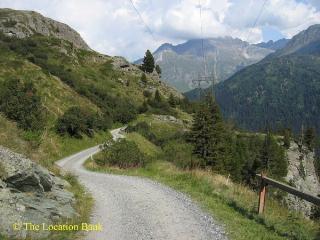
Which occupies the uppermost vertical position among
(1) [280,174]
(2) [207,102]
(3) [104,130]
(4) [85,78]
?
(4) [85,78]

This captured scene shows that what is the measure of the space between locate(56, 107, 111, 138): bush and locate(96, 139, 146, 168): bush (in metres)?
23.4

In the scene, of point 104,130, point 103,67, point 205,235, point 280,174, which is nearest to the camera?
point 205,235

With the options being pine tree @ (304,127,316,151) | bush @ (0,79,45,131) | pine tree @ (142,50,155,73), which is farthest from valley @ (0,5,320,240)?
pine tree @ (142,50,155,73)

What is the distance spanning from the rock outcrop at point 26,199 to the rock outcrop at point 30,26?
11883 centimetres

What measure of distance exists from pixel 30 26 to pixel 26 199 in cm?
14169

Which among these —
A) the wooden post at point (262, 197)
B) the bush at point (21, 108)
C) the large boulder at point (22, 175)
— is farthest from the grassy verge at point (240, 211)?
the bush at point (21, 108)

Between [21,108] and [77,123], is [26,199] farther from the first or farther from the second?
[77,123]

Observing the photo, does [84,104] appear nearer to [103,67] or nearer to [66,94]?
[66,94]

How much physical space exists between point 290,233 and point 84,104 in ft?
251

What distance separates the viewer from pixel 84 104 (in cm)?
8644

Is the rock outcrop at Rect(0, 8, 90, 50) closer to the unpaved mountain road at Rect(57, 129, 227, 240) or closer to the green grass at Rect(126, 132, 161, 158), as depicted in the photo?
the green grass at Rect(126, 132, 161, 158)

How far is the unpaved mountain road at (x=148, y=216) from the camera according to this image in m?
12.0

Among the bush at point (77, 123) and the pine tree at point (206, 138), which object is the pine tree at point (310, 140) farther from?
the bush at point (77, 123)

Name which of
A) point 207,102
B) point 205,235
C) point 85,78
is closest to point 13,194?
point 205,235
